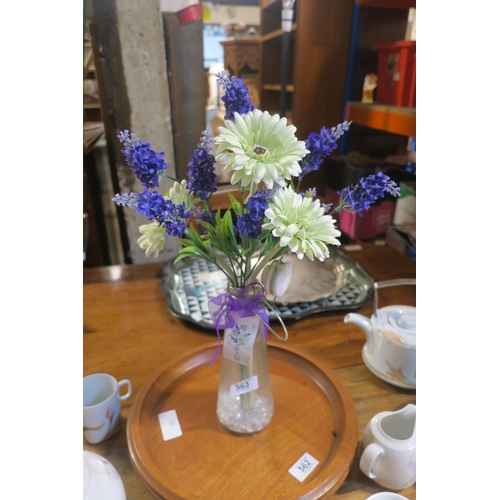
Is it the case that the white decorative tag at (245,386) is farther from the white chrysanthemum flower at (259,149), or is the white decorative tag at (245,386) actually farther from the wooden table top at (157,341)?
the white chrysanthemum flower at (259,149)

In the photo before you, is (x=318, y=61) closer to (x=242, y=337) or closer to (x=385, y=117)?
(x=385, y=117)

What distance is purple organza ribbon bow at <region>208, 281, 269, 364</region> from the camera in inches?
20.5

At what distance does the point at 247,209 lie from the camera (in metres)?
0.43

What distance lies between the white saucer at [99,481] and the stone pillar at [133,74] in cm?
95

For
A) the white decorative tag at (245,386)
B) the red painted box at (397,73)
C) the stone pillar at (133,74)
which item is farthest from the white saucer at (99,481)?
the red painted box at (397,73)

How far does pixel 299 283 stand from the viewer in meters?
1.05

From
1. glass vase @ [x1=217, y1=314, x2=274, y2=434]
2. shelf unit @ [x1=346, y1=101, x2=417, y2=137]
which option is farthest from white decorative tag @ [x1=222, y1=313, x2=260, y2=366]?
shelf unit @ [x1=346, y1=101, x2=417, y2=137]

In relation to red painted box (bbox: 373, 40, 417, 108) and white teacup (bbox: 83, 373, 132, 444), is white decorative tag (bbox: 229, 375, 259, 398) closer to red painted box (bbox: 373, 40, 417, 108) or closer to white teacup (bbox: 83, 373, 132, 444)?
white teacup (bbox: 83, 373, 132, 444)

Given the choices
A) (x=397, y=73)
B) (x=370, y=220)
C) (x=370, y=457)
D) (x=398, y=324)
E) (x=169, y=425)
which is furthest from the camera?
(x=370, y=220)

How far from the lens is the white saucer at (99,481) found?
42cm

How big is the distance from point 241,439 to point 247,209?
39 centimetres

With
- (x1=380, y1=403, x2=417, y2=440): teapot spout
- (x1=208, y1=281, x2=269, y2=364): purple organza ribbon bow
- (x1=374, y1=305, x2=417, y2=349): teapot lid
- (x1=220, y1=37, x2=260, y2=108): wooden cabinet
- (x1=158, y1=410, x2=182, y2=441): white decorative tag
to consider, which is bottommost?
(x1=158, y1=410, x2=182, y2=441): white decorative tag

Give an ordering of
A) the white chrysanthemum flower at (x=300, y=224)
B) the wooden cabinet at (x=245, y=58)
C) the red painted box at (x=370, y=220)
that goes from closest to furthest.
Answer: the white chrysanthemum flower at (x=300, y=224) → the red painted box at (x=370, y=220) → the wooden cabinet at (x=245, y=58)

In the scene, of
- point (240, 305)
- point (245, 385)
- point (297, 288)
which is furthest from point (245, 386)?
point (297, 288)
